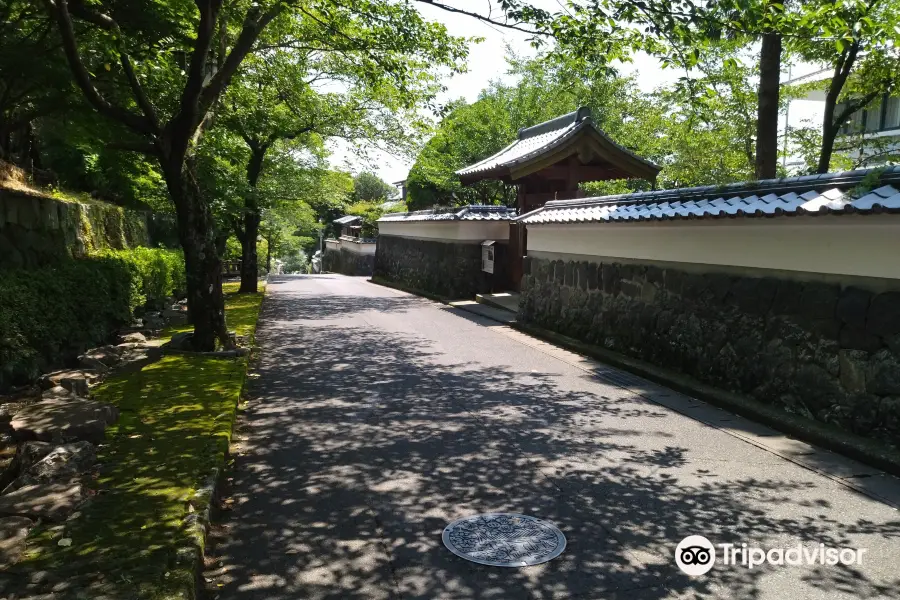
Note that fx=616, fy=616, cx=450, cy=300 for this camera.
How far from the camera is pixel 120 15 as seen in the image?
9.08 m

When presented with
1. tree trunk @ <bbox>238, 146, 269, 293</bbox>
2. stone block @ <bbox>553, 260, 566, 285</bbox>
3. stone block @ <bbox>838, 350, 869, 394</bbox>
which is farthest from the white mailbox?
stone block @ <bbox>838, 350, 869, 394</bbox>

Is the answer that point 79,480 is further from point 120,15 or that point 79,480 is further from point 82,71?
point 120,15

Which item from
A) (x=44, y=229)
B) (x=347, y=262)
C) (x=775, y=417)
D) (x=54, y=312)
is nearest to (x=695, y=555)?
(x=775, y=417)

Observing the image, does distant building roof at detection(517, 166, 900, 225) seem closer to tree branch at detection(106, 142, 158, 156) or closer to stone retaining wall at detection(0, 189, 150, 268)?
tree branch at detection(106, 142, 158, 156)

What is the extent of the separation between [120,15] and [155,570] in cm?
873

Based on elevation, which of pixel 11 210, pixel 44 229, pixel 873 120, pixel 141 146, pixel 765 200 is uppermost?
pixel 873 120

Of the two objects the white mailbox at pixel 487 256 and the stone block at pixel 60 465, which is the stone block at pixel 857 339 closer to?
the stone block at pixel 60 465

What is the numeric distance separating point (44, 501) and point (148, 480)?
0.67m

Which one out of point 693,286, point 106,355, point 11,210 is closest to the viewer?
point 693,286

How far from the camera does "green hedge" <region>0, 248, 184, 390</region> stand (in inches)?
281

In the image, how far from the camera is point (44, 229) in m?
9.23

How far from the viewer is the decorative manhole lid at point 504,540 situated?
147 inches

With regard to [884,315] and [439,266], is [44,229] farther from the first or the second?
[439,266]

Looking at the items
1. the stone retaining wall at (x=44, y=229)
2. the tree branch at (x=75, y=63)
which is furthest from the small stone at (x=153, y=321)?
the tree branch at (x=75, y=63)
